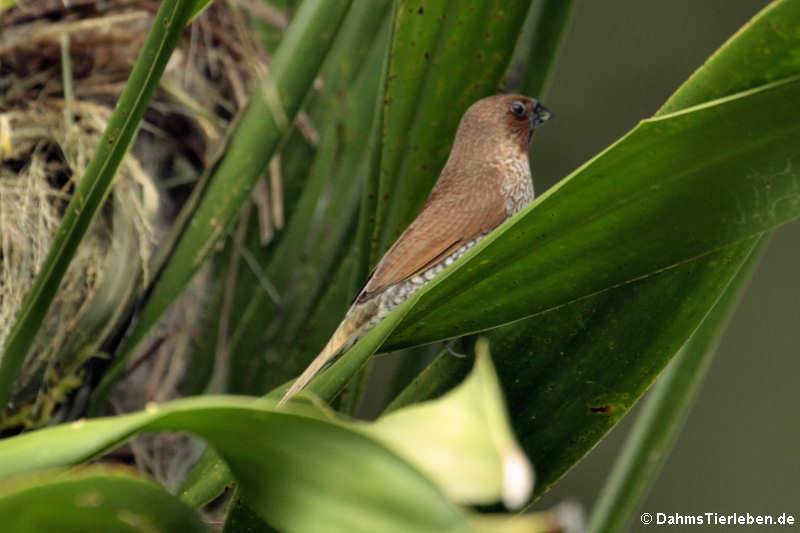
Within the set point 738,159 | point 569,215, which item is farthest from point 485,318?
point 738,159

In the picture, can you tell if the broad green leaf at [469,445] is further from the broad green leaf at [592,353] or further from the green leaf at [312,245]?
the green leaf at [312,245]

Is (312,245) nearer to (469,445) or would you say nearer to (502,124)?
(502,124)

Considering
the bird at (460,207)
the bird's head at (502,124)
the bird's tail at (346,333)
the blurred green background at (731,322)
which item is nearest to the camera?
the bird's tail at (346,333)

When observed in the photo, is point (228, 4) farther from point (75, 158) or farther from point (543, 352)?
point (543, 352)

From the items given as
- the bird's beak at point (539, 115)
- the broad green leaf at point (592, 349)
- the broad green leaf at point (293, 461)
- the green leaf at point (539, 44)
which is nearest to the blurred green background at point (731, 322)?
the bird's beak at point (539, 115)

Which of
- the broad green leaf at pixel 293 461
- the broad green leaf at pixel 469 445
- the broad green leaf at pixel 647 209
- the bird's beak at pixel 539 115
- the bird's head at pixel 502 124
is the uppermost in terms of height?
the bird's beak at pixel 539 115

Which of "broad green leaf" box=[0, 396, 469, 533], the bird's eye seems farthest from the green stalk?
"broad green leaf" box=[0, 396, 469, 533]

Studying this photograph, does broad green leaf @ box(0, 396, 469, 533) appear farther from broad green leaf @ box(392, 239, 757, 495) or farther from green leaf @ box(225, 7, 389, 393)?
green leaf @ box(225, 7, 389, 393)
